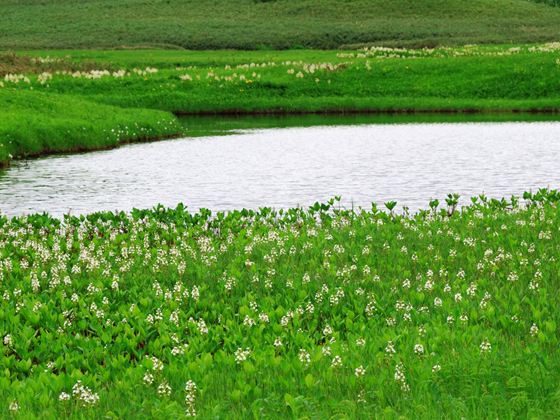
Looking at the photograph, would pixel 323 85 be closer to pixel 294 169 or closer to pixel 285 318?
pixel 294 169

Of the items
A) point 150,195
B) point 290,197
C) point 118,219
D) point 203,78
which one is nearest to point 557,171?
point 290,197

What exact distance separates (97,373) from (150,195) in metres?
15.9

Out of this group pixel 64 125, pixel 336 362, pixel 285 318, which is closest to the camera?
pixel 336 362

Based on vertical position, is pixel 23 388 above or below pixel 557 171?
above

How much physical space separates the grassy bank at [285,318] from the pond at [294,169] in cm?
656

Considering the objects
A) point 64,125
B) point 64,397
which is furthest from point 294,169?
point 64,397

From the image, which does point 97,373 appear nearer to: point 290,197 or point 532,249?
point 532,249

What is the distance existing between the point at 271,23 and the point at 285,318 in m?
133

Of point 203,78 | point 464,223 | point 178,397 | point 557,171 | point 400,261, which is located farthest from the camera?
point 203,78

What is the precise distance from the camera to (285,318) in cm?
1012

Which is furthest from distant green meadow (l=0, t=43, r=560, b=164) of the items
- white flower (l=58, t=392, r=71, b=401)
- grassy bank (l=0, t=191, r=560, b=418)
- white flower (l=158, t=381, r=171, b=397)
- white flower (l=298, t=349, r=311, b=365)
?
white flower (l=58, t=392, r=71, b=401)

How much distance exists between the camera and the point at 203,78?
6262cm

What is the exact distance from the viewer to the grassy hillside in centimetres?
12244

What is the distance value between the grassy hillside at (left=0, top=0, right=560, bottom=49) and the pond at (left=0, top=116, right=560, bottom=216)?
71223 millimetres
